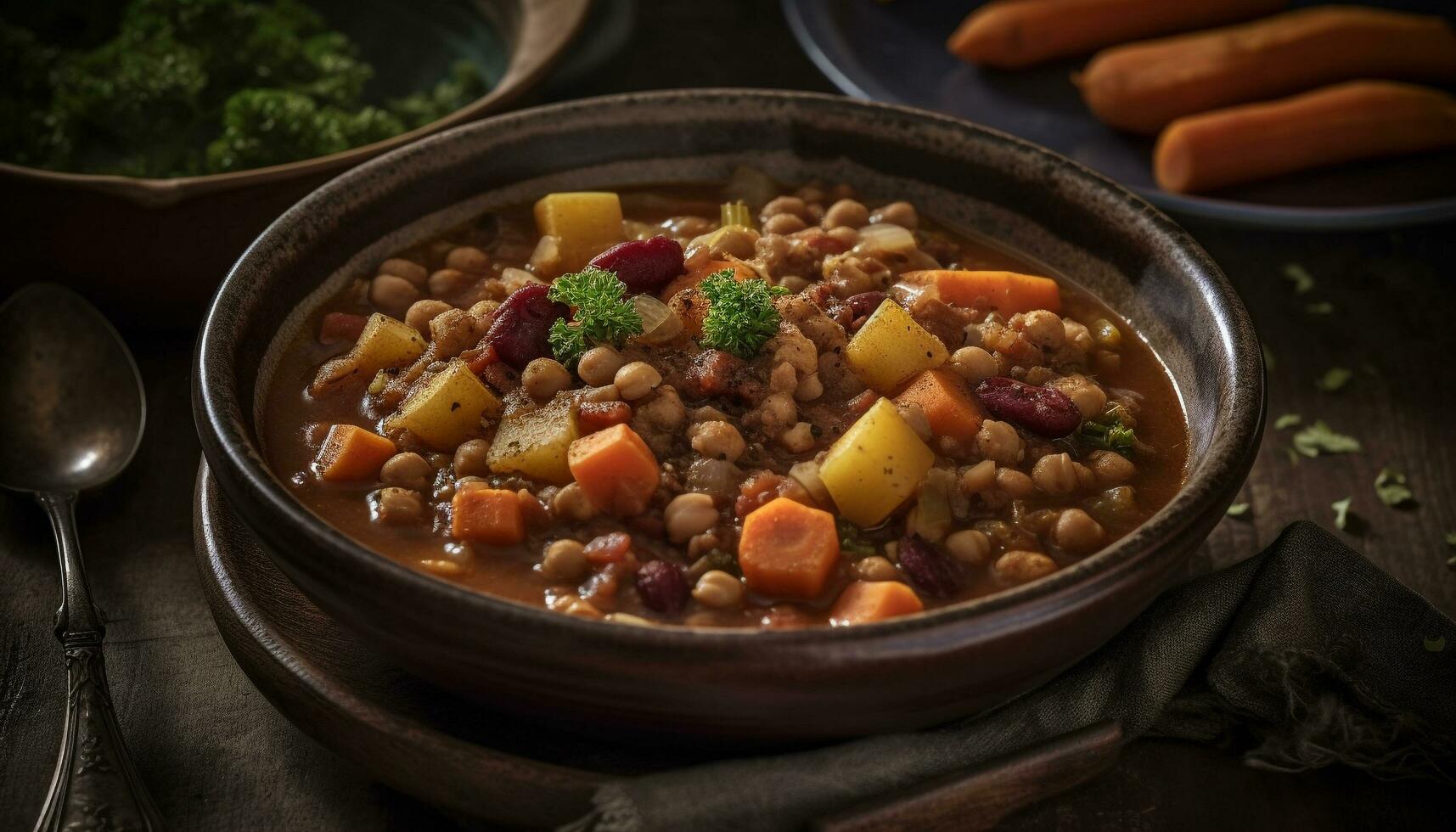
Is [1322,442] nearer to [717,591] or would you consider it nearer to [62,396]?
[717,591]

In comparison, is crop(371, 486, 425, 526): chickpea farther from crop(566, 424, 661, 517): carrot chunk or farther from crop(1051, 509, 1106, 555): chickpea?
crop(1051, 509, 1106, 555): chickpea

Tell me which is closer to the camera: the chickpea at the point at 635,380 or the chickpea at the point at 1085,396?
the chickpea at the point at 635,380

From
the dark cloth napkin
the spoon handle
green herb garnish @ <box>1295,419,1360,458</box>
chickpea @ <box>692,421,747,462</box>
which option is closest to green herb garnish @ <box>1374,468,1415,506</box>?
green herb garnish @ <box>1295,419,1360,458</box>

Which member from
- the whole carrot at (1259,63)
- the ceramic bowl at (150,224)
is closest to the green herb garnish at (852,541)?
the ceramic bowl at (150,224)

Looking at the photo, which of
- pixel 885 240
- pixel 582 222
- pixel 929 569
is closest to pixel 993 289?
pixel 885 240

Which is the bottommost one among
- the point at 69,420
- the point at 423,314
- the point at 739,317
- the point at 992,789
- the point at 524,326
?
the point at 69,420

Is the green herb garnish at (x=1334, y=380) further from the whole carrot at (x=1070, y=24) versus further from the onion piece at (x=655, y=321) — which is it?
the onion piece at (x=655, y=321)

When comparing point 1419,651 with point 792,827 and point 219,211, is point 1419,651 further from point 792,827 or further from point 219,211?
point 219,211
